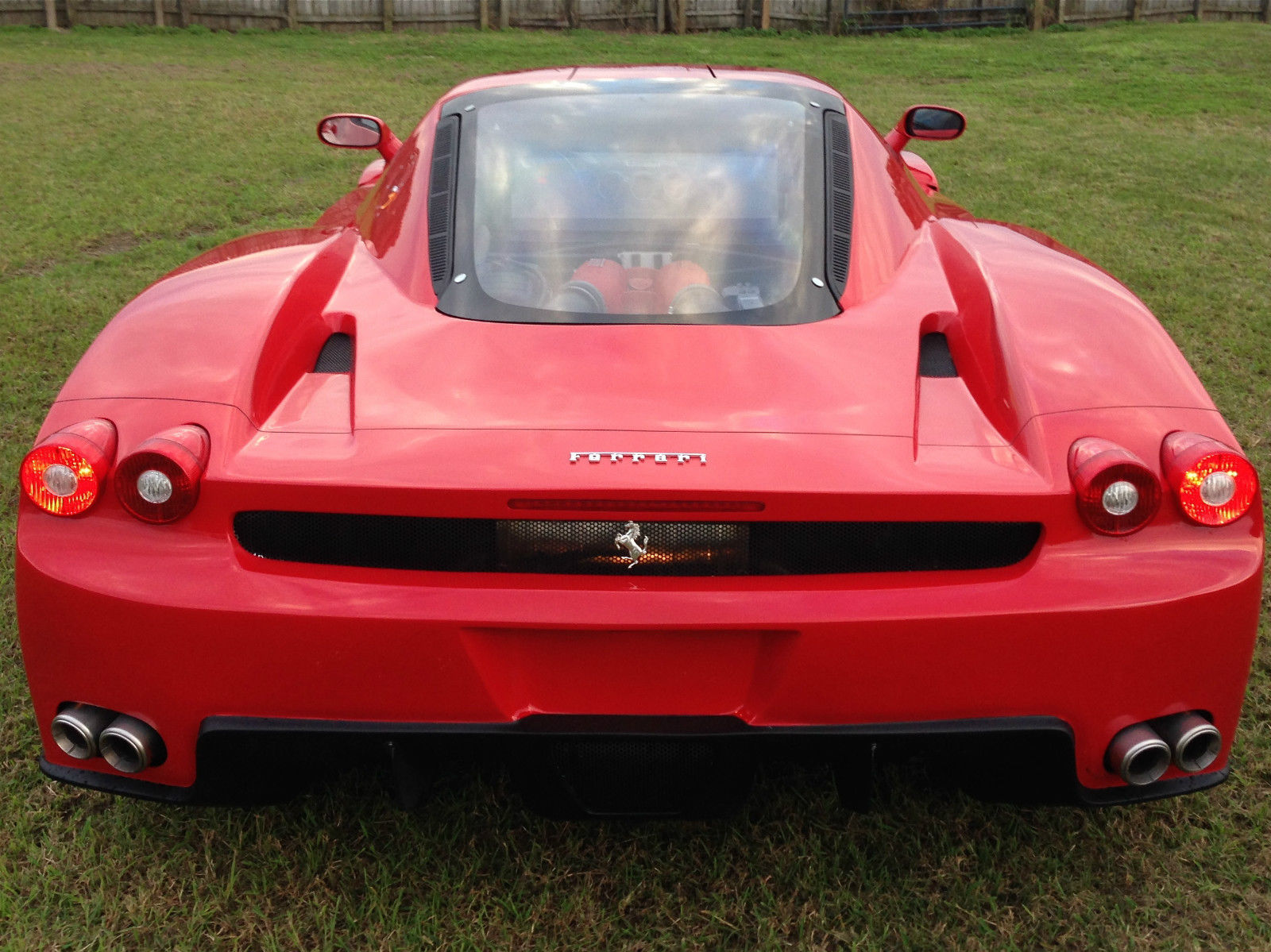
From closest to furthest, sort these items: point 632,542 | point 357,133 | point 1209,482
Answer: point 632,542, point 1209,482, point 357,133

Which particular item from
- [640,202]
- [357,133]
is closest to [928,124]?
[640,202]

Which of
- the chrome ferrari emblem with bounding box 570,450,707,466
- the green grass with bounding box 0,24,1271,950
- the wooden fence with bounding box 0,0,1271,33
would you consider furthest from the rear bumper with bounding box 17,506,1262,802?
the wooden fence with bounding box 0,0,1271,33

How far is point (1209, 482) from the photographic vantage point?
2.06 m

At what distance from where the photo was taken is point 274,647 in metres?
1.96

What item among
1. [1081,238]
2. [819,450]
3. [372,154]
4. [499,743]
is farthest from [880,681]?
[372,154]

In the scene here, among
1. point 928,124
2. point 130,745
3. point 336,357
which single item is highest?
point 928,124

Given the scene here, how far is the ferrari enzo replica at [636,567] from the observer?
195cm

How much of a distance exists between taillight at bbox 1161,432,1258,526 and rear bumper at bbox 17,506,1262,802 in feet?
0.17

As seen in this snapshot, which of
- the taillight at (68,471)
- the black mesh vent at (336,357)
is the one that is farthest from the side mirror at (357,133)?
the taillight at (68,471)

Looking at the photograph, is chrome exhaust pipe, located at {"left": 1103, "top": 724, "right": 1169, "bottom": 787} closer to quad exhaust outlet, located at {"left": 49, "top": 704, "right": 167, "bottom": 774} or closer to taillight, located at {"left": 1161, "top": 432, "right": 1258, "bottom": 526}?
taillight, located at {"left": 1161, "top": 432, "right": 1258, "bottom": 526}

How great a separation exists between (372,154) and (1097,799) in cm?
940

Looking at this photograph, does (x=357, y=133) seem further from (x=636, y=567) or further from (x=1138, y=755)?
(x=1138, y=755)

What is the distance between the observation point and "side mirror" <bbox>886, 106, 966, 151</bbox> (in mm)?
4004

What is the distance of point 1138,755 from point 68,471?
5.98ft
